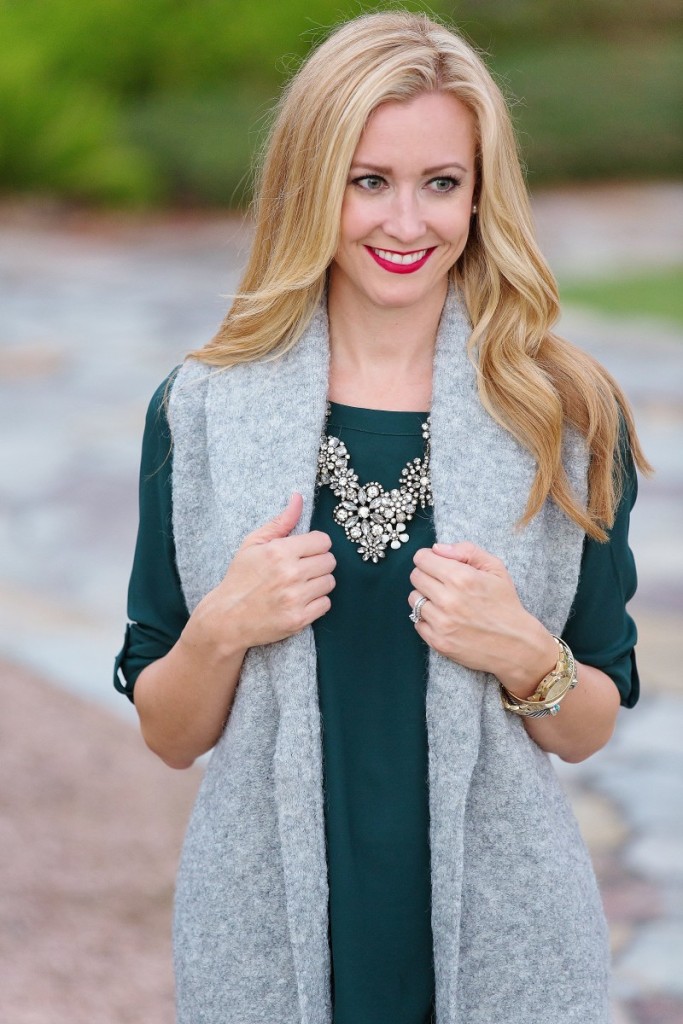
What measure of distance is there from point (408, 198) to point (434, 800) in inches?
31.3

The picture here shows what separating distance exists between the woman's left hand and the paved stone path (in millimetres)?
954

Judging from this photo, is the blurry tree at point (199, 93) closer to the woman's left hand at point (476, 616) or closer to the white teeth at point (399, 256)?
the white teeth at point (399, 256)

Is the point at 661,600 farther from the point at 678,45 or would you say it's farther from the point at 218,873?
the point at 678,45

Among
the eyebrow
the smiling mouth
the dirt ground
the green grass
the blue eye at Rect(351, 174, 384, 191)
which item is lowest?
the dirt ground

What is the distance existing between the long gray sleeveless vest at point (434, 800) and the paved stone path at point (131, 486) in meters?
0.74

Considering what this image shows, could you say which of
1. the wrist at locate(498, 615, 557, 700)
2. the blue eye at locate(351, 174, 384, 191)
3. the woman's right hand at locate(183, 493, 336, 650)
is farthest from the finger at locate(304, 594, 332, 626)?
the blue eye at locate(351, 174, 384, 191)

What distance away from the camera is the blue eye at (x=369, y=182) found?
184 centimetres

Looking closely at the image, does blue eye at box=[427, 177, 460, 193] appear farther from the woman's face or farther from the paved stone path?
the paved stone path

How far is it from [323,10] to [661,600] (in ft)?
35.5

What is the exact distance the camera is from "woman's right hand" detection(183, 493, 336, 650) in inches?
69.5

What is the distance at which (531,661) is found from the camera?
1.79 metres

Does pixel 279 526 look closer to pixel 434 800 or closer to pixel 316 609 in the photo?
pixel 316 609

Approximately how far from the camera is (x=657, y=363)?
8.30m

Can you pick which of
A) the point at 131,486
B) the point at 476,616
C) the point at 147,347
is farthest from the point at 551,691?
the point at 147,347
